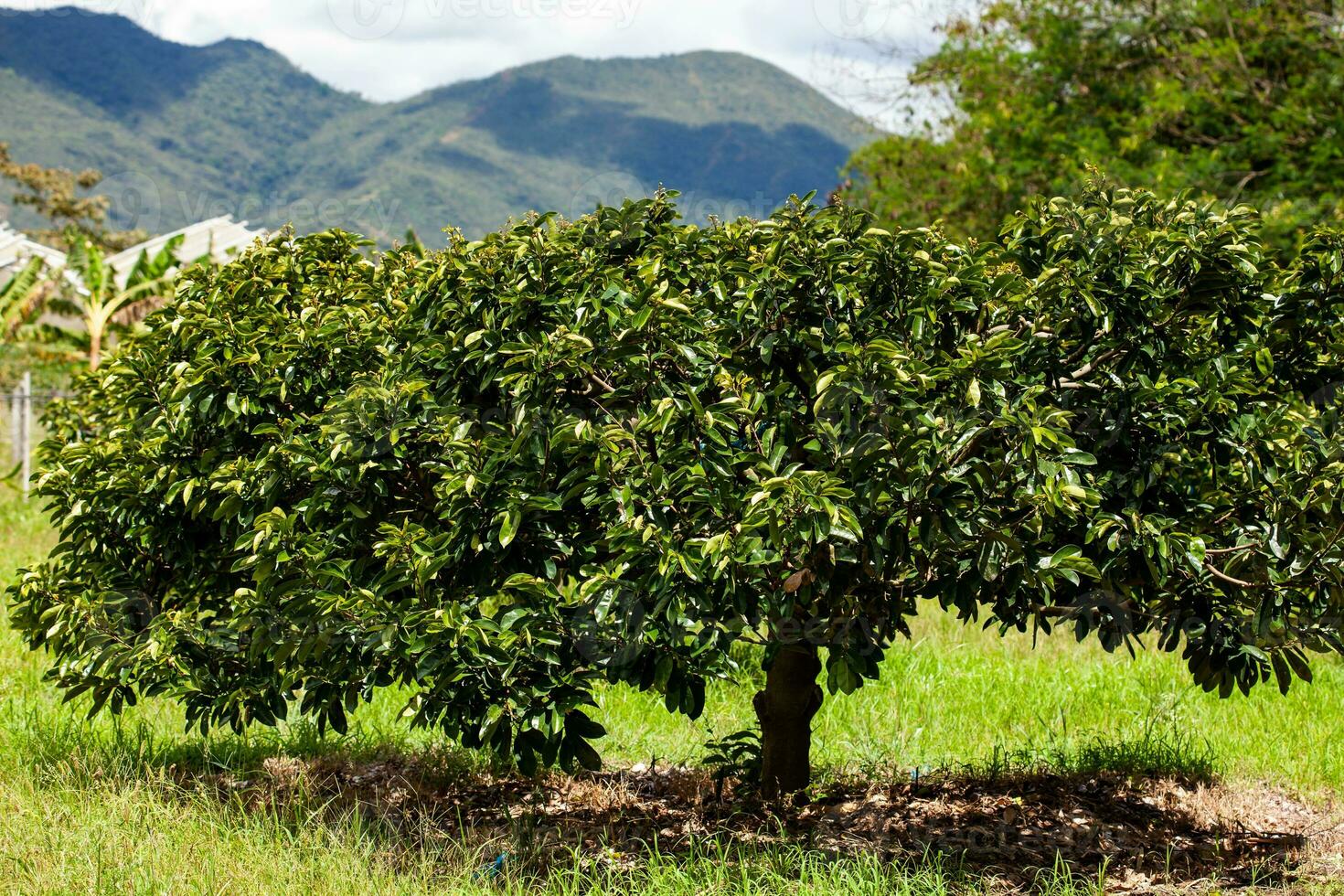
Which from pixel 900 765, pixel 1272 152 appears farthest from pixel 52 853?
pixel 1272 152

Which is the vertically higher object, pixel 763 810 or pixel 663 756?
pixel 763 810

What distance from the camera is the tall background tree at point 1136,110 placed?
12227 mm

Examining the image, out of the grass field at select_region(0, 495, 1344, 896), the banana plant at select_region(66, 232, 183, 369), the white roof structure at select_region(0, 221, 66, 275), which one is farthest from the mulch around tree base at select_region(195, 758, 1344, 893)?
the white roof structure at select_region(0, 221, 66, 275)

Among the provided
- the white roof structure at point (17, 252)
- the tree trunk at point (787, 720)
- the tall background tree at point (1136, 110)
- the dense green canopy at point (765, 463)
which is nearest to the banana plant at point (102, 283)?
the tall background tree at point (1136, 110)

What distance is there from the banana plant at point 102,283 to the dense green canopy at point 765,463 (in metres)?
14.2

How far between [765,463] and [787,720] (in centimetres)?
148

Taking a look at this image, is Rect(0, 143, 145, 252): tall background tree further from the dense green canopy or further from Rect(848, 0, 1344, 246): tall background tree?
the dense green canopy

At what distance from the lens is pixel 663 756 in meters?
5.53

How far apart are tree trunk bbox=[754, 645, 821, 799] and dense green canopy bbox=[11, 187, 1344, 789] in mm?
694

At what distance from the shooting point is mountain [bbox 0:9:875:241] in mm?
111812

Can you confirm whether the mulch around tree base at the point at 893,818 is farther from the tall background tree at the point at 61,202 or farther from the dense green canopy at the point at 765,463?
the tall background tree at the point at 61,202

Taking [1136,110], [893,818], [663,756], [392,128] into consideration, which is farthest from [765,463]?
[392,128]

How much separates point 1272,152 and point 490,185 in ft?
358

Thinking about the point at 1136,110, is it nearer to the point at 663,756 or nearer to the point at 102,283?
the point at 663,756
